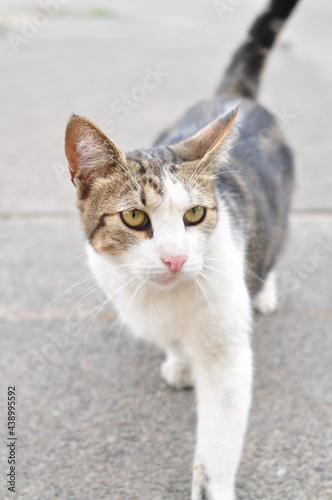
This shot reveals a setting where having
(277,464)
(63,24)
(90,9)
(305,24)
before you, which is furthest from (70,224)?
(90,9)

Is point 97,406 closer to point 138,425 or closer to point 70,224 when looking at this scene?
point 138,425

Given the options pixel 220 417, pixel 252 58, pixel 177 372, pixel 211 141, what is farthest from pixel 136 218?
pixel 252 58

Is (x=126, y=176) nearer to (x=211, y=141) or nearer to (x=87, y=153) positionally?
(x=87, y=153)

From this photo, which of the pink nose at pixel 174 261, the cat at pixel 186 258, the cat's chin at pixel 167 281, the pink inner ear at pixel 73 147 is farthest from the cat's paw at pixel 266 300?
the pink inner ear at pixel 73 147

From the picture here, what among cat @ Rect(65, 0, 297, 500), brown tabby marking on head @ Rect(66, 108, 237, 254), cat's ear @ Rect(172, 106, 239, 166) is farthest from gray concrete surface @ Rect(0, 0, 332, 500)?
cat's ear @ Rect(172, 106, 239, 166)

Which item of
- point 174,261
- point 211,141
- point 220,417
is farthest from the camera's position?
point 211,141

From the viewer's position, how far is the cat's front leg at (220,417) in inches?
69.8

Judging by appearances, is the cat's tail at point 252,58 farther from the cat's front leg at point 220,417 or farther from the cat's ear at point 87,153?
the cat's front leg at point 220,417

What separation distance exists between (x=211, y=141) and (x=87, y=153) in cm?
48

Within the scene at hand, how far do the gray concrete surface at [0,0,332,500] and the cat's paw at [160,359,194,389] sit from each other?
52 millimetres

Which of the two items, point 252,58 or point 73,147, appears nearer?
point 73,147

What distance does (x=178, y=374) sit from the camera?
2328 millimetres

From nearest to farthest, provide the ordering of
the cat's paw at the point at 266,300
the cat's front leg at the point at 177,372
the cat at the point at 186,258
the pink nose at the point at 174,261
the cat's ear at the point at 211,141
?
the pink nose at the point at 174,261 → the cat at the point at 186,258 → the cat's ear at the point at 211,141 → the cat's front leg at the point at 177,372 → the cat's paw at the point at 266,300

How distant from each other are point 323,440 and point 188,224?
3.55 feet
